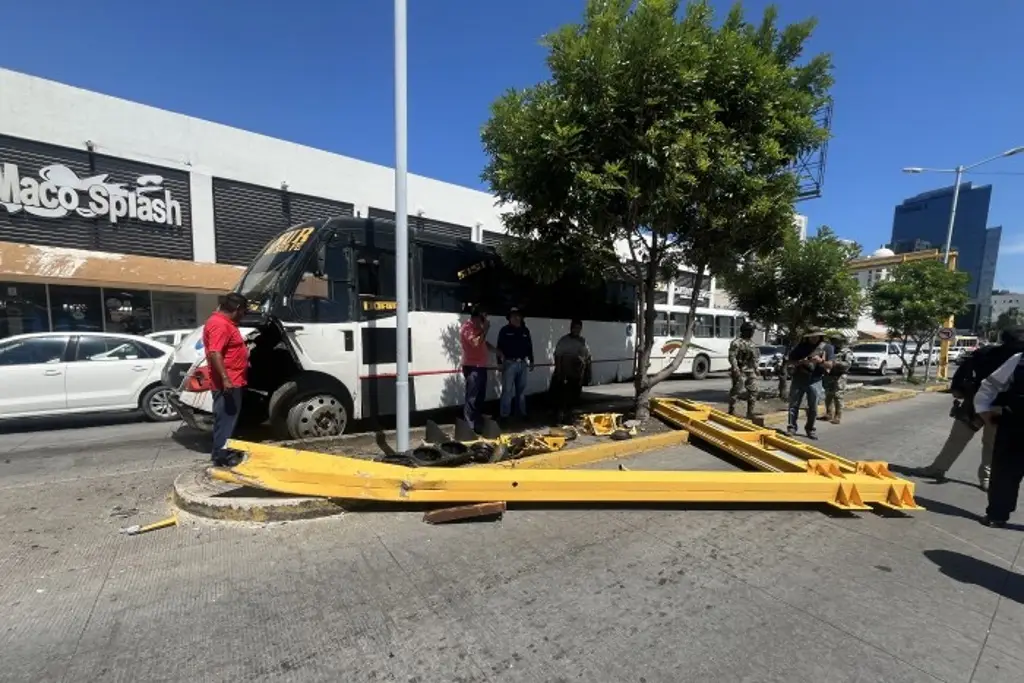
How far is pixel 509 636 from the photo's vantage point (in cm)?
266

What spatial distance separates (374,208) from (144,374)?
12.7 metres

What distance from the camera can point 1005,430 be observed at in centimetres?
438

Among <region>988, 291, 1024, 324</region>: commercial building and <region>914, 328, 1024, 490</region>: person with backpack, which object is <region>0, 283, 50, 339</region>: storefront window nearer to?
<region>914, 328, 1024, 490</region>: person with backpack

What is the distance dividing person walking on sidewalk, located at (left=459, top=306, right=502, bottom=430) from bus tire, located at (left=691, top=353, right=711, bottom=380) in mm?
13654

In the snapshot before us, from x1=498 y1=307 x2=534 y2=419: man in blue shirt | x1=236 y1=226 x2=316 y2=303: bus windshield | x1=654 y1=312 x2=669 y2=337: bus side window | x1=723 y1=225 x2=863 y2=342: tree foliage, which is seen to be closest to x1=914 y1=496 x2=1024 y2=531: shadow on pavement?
x1=498 y1=307 x2=534 y2=419: man in blue shirt

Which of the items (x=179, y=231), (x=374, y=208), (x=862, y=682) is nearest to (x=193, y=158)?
(x=179, y=231)

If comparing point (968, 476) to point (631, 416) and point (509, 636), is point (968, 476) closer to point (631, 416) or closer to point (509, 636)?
point (631, 416)

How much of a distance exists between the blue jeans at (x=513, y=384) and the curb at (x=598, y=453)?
2.09 metres

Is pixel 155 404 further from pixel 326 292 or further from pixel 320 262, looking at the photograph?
pixel 320 262

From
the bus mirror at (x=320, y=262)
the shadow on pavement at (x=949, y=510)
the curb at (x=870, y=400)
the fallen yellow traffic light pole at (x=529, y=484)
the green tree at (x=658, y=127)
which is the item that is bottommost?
the curb at (x=870, y=400)

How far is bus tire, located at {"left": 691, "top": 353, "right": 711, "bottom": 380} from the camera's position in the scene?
18859 millimetres

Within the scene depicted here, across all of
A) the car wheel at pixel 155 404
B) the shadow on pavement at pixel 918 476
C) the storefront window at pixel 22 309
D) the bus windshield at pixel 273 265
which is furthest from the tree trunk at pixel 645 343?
the storefront window at pixel 22 309

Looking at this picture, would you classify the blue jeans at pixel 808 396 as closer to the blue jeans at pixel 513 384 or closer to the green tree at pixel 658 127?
Answer: the green tree at pixel 658 127

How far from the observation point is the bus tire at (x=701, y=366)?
742 inches
